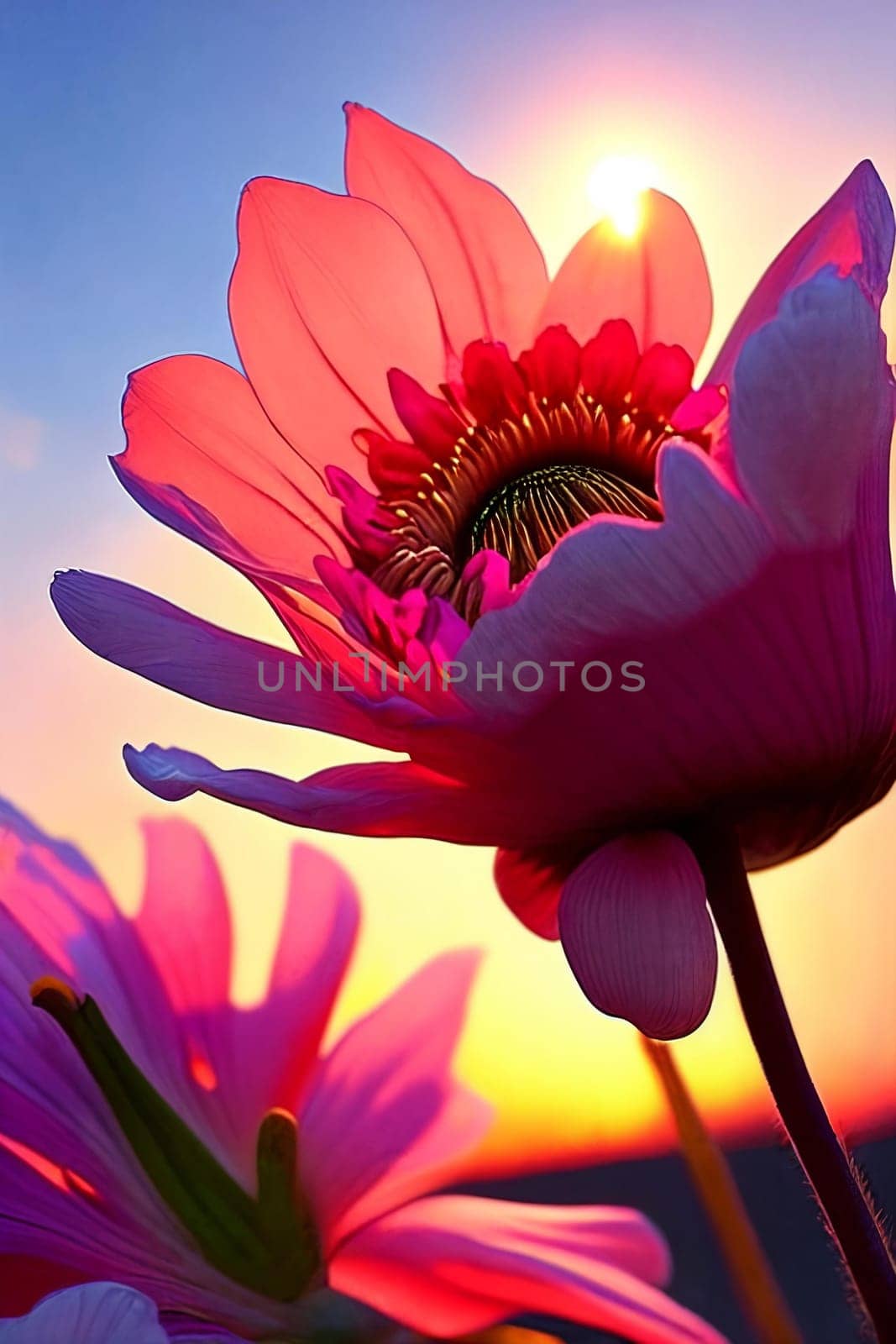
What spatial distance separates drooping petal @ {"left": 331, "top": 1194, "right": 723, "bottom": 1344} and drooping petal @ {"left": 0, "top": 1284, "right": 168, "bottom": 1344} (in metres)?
0.06

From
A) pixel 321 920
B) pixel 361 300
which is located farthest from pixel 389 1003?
pixel 361 300

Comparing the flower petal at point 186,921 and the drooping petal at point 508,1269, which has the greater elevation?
the flower petal at point 186,921

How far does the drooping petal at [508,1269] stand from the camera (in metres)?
0.17

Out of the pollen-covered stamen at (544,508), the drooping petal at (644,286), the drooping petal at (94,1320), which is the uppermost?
the drooping petal at (644,286)

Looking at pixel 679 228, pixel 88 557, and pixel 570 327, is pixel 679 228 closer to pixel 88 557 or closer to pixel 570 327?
pixel 570 327

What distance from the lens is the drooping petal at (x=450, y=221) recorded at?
0.21 meters

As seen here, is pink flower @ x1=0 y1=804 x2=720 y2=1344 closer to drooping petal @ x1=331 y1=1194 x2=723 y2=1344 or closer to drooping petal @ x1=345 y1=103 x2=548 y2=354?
drooping petal @ x1=331 y1=1194 x2=723 y2=1344

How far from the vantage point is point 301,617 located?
168mm

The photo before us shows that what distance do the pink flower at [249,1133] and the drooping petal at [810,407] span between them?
0.11 meters

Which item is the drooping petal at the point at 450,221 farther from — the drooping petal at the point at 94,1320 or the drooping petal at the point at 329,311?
the drooping petal at the point at 94,1320

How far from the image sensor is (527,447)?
20 cm

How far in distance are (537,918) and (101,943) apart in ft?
0.23

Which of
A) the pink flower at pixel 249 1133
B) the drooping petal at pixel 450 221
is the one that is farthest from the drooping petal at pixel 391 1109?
the drooping petal at pixel 450 221

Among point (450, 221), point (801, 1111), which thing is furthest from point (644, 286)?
point (801, 1111)
